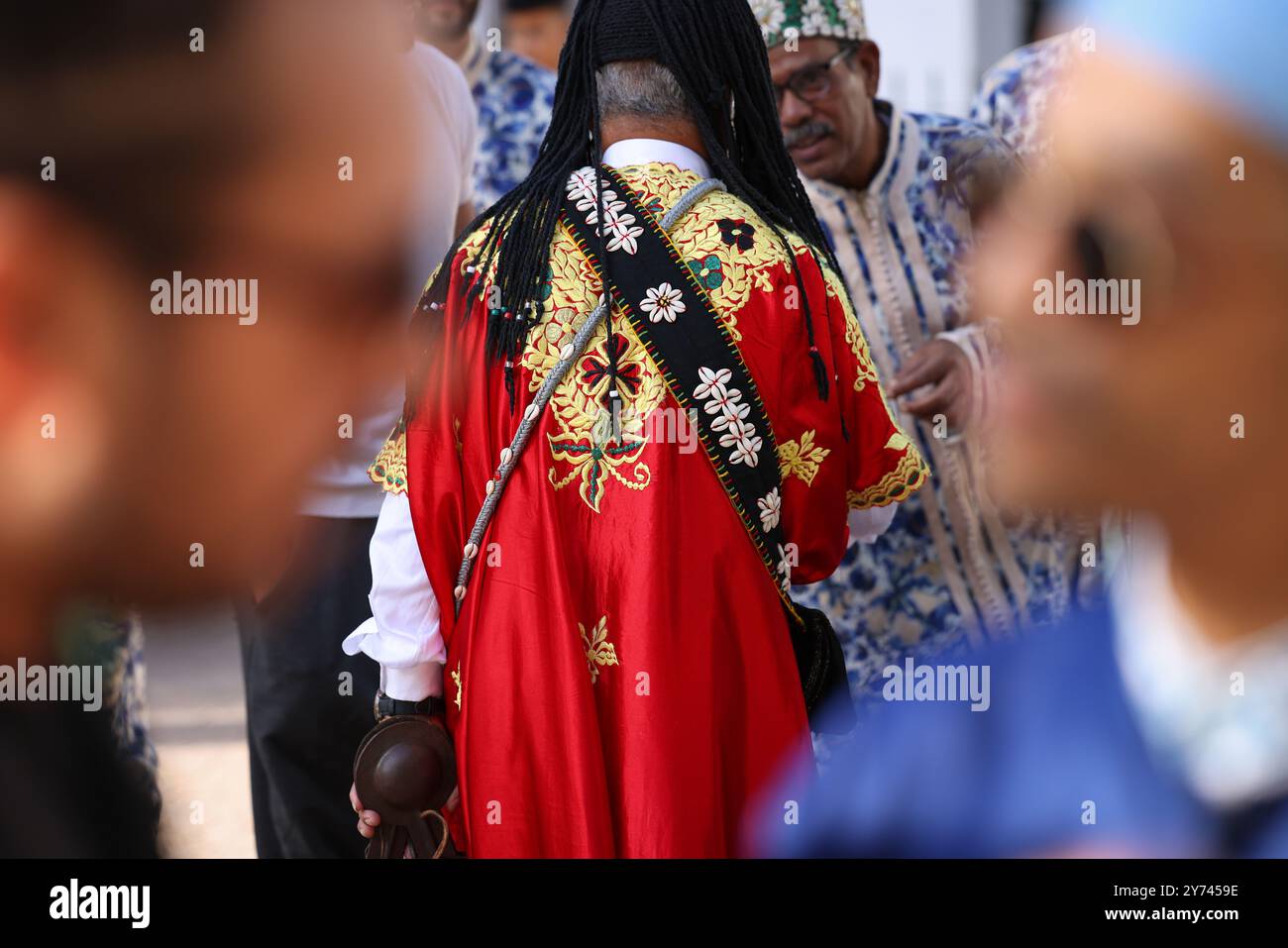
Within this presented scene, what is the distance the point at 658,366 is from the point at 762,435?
0.20 metres

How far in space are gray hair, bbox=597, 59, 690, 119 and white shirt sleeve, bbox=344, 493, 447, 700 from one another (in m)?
0.74

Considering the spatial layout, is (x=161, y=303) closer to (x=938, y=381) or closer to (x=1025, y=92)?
(x=938, y=381)

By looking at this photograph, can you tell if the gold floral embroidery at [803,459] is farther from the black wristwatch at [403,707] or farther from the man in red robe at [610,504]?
the black wristwatch at [403,707]

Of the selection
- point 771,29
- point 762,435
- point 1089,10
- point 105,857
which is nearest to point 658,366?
point 762,435

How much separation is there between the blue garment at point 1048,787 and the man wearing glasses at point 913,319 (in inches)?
32.6

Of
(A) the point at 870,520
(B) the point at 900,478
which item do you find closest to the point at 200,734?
(A) the point at 870,520

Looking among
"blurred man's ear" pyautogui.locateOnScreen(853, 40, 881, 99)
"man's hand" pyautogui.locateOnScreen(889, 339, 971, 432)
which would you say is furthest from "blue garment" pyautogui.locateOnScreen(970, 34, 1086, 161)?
"man's hand" pyautogui.locateOnScreen(889, 339, 971, 432)

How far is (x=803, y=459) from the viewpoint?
2502mm

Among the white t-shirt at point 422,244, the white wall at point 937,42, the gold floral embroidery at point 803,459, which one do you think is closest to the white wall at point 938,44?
the white wall at point 937,42

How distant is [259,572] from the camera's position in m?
3.42

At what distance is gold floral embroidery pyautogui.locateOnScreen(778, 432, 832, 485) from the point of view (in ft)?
8.18

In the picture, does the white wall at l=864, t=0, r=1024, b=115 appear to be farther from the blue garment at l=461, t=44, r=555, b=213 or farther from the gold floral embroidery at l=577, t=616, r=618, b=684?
the gold floral embroidery at l=577, t=616, r=618, b=684

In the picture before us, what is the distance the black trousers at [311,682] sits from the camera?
11.2ft

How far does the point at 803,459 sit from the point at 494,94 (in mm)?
1422
